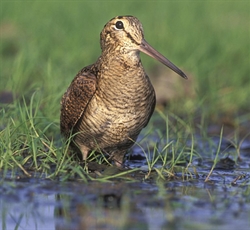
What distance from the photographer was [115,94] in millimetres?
6273

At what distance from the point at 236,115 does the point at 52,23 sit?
3882 millimetres

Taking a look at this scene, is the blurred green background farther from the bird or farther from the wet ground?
the wet ground

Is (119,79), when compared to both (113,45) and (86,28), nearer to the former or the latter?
(113,45)

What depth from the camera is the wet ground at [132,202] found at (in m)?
4.83

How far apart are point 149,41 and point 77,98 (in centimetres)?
530

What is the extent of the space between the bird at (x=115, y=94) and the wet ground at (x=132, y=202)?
0.43m

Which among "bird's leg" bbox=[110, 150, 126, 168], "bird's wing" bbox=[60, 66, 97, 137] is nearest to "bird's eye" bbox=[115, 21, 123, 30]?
"bird's wing" bbox=[60, 66, 97, 137]

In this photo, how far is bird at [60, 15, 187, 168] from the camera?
6.30 meters

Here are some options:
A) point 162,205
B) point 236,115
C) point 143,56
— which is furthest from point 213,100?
point 162,205

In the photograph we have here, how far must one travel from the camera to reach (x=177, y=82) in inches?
414

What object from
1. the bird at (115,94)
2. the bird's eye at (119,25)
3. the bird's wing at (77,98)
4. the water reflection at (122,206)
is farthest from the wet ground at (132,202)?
the bird's eye at (119,25)

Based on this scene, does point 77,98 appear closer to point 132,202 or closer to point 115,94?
point 115,94

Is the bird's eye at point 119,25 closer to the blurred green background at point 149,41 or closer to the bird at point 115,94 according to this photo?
the bird at point 115,94

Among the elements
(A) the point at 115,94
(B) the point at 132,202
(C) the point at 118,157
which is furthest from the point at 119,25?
(B) the point at 132,202
